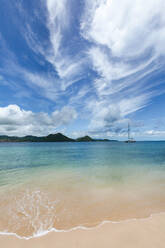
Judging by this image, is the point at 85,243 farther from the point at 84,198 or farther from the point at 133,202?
the point at 133,202

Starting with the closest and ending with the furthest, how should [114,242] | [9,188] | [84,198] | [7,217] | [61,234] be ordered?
1. [114,242]
2. [61,234]
3. [7,217]
4. [84,198]
5. [9,188]

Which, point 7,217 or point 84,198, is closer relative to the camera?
point 7,217

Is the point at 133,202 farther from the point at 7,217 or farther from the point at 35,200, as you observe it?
the point at 7,217

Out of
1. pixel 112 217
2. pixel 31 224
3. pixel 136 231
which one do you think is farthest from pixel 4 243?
pixel 136 231

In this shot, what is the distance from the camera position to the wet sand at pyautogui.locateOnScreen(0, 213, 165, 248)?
10.6 ft

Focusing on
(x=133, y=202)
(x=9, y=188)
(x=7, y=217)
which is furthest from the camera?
(x=9, y=188)

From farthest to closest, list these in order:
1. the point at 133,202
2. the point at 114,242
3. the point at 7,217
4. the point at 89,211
Answer: the point at 133,202 < the point at 89,211 < the point at 7,217 < the point at 114,242

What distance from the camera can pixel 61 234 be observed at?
3.74 m

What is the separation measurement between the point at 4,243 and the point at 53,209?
2.25m

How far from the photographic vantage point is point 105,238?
137 inches

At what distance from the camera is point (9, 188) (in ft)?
25.9

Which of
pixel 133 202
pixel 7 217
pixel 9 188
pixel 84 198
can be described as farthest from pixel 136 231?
pixel 9 188

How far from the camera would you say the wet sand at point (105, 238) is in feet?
10.6

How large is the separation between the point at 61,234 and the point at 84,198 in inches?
115
